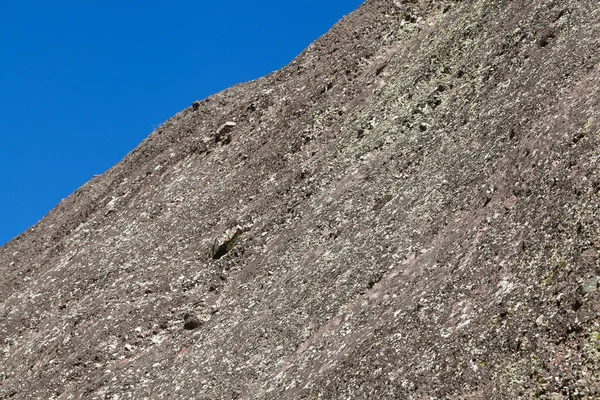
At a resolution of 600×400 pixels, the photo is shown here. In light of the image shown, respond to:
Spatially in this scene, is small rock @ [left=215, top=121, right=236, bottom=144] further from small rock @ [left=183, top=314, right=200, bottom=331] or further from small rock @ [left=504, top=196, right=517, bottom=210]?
small rock @ [left=504, top=196, right=517, bottom=210]

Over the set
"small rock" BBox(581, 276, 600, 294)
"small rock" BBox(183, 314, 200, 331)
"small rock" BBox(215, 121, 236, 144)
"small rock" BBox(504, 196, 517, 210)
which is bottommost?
"small rock" BBox(581, 276, 600, 294)

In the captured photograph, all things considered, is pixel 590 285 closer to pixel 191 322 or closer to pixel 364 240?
pixel 364 240

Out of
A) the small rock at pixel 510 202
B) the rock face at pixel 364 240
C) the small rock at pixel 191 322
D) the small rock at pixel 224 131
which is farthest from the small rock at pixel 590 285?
the small rock at pixel 224 131

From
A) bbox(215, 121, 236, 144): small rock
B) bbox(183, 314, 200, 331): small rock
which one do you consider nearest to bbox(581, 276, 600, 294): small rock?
bbox(183, 314, 200, 331): small rock

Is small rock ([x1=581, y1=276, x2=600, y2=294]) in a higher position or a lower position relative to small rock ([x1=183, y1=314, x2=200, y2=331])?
lower

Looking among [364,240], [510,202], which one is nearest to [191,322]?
[364,240]

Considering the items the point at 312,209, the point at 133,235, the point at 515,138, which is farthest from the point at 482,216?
the point at 133,235

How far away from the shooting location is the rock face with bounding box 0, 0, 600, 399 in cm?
1210

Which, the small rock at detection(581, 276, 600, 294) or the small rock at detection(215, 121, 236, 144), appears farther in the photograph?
the small rock at detection(215, 121, 236, 144)

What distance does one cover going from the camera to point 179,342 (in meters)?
19.9

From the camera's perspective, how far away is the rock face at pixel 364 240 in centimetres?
1210

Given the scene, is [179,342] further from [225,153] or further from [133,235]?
[225,153]

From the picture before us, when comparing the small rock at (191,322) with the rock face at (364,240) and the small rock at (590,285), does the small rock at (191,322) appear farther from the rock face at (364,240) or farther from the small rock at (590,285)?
the small rock at (590,285)

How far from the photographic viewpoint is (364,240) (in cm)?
1788
